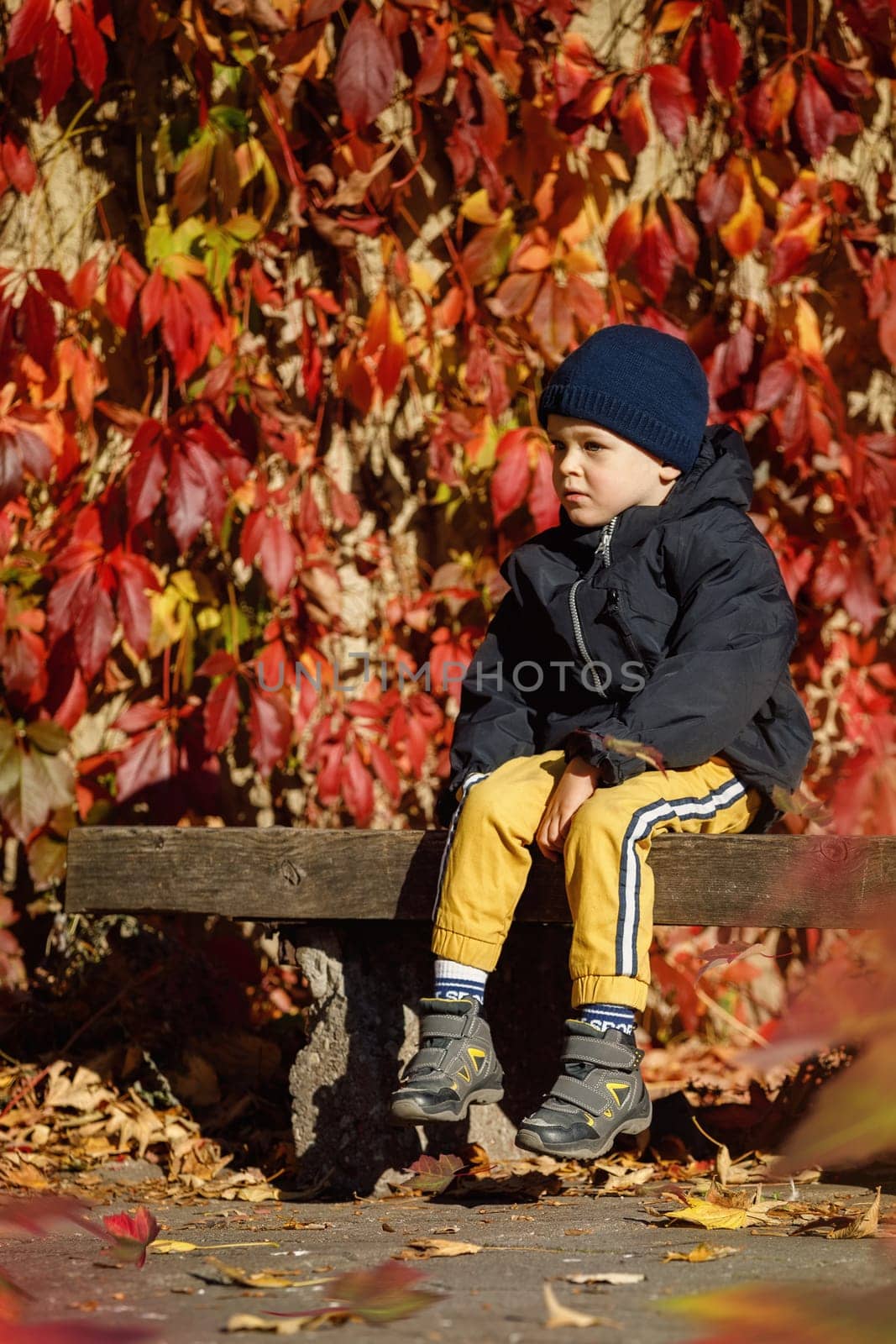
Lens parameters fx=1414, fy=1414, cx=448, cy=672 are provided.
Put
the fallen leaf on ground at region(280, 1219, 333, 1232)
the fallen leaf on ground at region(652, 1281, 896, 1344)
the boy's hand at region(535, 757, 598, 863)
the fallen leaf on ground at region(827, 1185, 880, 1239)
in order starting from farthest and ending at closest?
1. the boy's hand at region(535, 757, 598, 863)
2. the fallen leaf on ground at region(280, 1219, 333, 1232)
3. the fallen leaf on ground at region(827, 1185, 880, 1239)
4. the fallen leaf on ground at region(652, 1281, 896, 1344)

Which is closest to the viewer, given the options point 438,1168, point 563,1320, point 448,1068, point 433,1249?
point 563,1320

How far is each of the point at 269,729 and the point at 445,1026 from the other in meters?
1.32

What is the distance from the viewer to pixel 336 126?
3.63m

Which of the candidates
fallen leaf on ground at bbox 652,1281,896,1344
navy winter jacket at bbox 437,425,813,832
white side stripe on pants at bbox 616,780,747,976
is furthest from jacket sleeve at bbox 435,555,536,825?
fallen leaf on ground at bbox 652,1281,896,1344

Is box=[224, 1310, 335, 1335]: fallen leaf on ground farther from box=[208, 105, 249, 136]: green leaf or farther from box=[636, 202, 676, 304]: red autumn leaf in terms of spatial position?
box=[208, 105, 249, 136]: green leaf

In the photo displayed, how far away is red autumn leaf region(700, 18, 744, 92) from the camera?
342cm

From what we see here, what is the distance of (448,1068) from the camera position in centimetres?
211

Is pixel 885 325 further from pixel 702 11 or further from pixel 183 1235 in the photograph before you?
pixel 183 1235

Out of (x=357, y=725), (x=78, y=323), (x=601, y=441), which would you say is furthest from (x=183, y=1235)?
(x=78, y=323)

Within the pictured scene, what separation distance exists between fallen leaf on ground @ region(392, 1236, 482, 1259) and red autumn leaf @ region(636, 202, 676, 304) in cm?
246

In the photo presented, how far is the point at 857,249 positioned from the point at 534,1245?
2790 mm

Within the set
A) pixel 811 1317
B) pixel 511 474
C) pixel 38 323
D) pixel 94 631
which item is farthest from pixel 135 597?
pixel 811 1317

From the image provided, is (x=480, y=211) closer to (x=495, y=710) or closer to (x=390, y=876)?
(x=495, y=710)

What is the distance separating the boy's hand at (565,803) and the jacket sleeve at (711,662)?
25 millimetres
